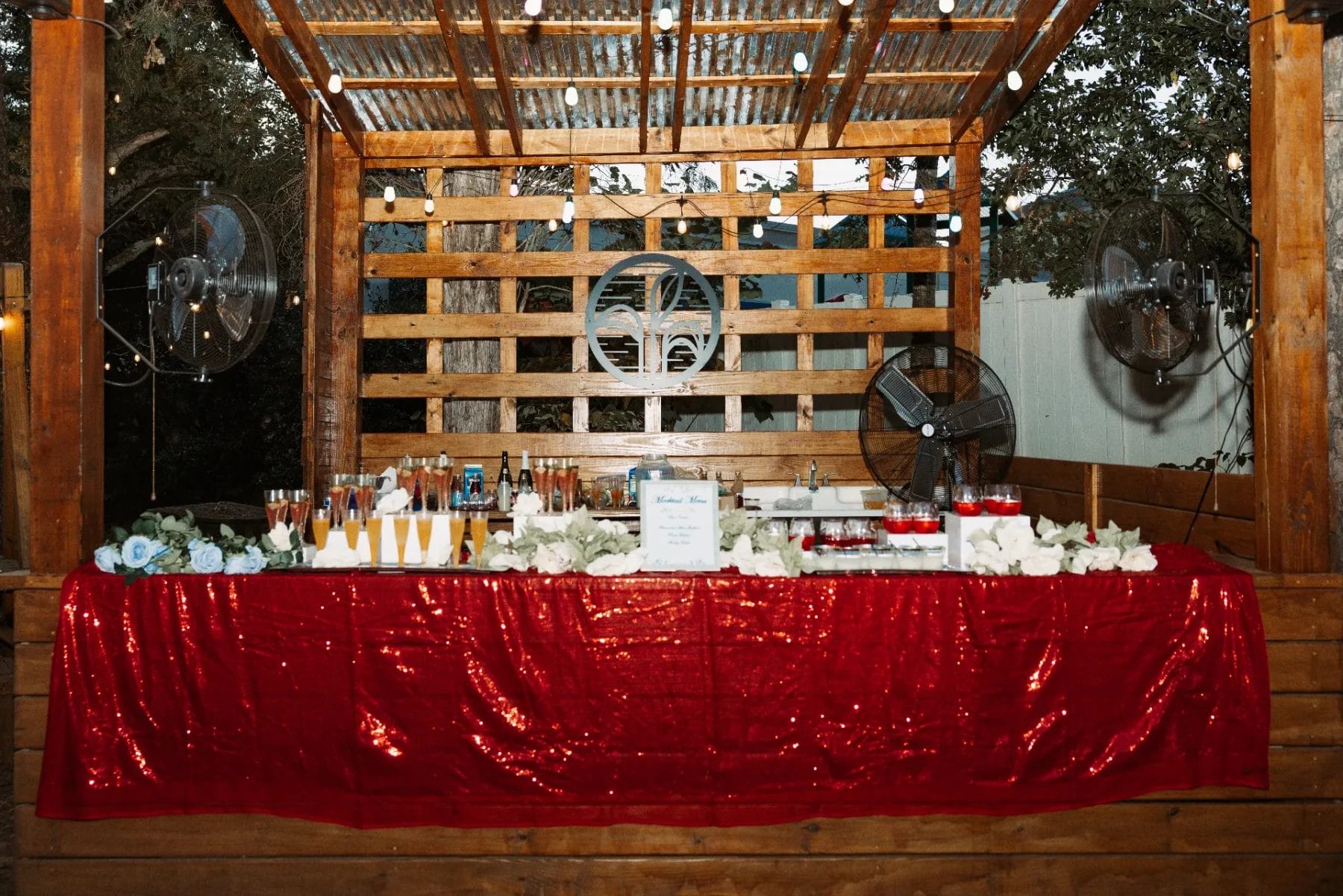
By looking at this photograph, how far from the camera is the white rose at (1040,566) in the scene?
3.49 meters

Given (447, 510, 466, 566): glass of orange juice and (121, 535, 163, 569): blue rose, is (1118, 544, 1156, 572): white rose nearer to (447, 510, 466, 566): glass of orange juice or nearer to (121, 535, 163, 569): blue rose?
(447, 510, 466, 566): glass of orange juice

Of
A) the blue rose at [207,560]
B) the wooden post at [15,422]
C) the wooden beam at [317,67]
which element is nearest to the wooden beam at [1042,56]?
the wooden beam at [317,67]

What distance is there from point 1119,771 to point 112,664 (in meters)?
3.10

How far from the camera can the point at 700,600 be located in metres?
3.49

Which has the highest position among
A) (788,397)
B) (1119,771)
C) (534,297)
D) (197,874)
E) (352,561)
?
(534,297)

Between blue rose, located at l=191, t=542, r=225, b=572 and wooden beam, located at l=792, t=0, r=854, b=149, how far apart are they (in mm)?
4112

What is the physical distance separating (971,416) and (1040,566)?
8.66 ft

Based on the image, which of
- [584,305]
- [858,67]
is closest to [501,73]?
[584,305]

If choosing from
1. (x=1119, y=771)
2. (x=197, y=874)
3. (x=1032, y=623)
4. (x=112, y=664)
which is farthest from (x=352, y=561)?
(x=1119, y=771)

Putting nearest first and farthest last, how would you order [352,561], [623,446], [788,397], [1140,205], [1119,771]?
1. [1119,771]
2. [352,561]
3. [1140,205]
4. [623,446]
5. [788,397]

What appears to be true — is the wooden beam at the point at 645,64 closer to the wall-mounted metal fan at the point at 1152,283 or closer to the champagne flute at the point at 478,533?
the wall-mounted metal fan at the point at 1152,283

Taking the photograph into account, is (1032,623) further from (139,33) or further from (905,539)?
(139,33)

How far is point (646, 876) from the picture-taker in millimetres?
3430

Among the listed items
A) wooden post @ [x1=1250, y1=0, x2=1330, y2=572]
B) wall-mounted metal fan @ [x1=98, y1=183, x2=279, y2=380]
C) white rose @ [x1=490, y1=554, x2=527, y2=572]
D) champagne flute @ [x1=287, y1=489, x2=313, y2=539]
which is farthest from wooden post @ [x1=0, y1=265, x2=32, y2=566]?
wooden post @ [x1=1250, y1=0, x2=1330, y2=572]
